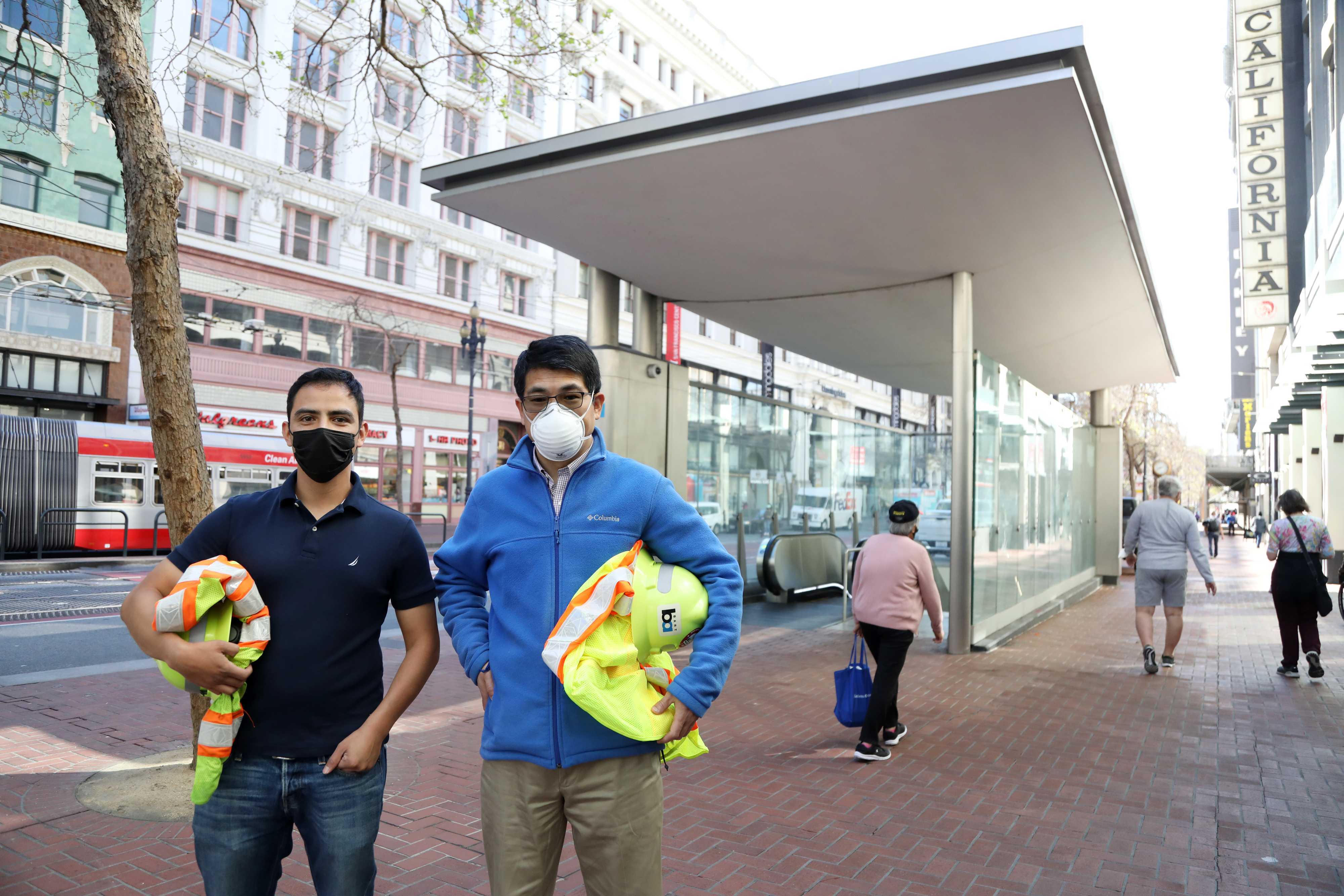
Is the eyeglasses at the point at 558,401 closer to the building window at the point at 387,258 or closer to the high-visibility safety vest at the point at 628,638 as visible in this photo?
the high-visibility safety vest at the point at 628,638

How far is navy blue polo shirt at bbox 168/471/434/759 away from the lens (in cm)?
229

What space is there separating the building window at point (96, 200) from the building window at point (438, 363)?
1144cm

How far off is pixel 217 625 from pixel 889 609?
4526 mm

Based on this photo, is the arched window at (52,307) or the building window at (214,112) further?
the building window at (214,112)

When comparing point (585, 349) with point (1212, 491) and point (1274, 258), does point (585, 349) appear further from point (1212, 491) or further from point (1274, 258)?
point (1212, 491)

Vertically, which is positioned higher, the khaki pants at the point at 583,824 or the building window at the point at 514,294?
the building window at the point at 514,294

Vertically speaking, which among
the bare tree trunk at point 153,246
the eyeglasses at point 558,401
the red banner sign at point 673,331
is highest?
the red banner sign at point 673,331

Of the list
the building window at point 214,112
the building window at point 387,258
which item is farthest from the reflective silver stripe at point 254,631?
the building window at point 387,258

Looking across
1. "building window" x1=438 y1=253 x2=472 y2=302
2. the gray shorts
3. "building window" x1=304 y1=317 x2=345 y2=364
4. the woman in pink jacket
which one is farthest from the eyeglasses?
"building window" x1=438 y1=253 x2=472 y2=302

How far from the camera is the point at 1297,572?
8758 millimetres

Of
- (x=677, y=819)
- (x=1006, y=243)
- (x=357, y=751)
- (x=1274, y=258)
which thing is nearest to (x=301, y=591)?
(x=357, y=751)

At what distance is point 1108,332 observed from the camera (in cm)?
1464

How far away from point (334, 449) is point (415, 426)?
34.5 meters

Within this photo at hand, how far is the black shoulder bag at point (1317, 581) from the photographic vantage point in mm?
8531
